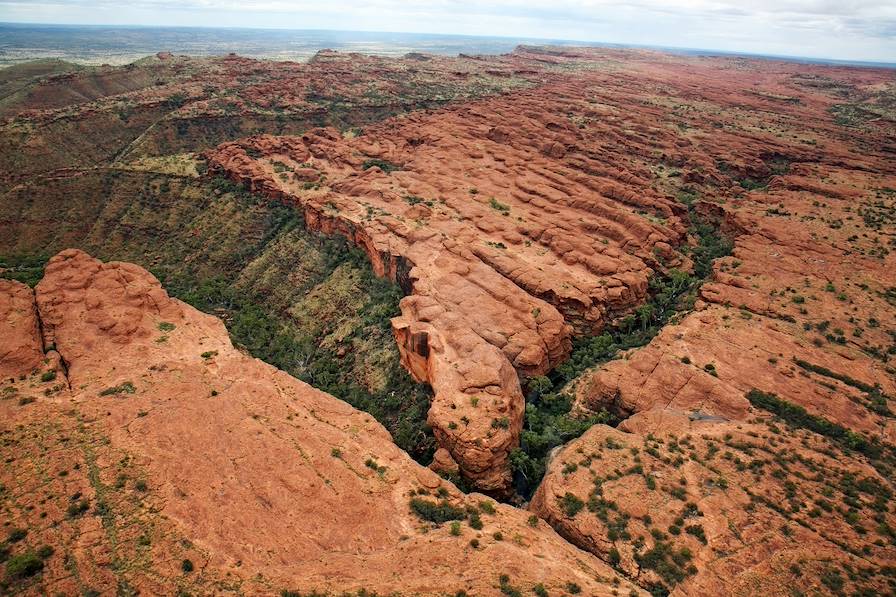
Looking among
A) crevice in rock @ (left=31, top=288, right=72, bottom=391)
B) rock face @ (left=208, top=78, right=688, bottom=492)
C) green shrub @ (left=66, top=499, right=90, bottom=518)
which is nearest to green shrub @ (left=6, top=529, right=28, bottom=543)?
green shrub @ (left=66, top=499, right=90, bottom=518)

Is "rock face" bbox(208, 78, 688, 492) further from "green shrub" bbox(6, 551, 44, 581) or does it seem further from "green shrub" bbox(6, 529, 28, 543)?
"green shrub" bbox(6, 529, 28, 543)

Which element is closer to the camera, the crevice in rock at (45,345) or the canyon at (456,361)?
the canyon at (456,361)

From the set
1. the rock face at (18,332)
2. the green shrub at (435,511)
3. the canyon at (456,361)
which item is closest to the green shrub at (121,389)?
the canyon at (456,361)

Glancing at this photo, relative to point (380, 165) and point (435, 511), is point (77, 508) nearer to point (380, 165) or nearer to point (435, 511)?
point (435, 511)

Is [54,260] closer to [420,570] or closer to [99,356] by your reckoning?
[99,356]

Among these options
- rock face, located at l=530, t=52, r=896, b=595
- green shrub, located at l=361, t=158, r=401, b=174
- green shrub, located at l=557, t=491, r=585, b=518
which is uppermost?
green shrub, located at l=361, t=158, r=401, b=174

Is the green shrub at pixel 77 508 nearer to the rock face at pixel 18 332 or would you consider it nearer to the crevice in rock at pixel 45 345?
the crevice in rock at pixel 45 345

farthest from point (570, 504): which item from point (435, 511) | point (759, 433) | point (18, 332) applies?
point (18, 332)

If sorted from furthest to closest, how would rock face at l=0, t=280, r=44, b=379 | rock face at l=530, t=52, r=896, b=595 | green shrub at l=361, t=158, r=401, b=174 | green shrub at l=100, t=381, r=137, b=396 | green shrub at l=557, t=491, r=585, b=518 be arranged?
green shrub at l=361, t=158, r=401, b=174, rock face at l=0, t=280, r=44, b=379, green shrub at l=100, t=381, r=137, b=396, green shrub at l=557, t=491, r=585, b=518, rock face at l=530, t=52, r=896, b=595
